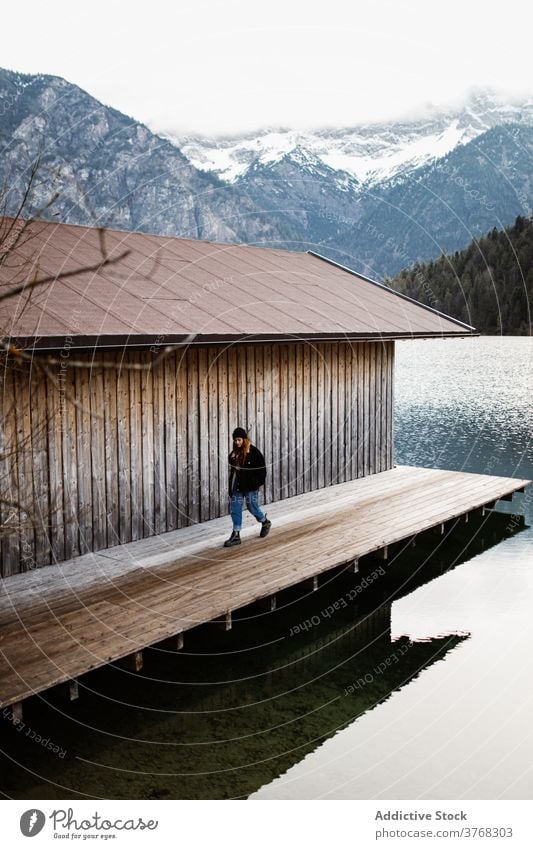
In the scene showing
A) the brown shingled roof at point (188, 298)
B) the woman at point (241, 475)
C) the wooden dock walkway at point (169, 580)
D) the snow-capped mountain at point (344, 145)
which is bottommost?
the wooden dock walkway at point (169, 580)

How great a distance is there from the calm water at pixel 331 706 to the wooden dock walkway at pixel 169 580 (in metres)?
0.67

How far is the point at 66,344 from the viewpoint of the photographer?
832cm

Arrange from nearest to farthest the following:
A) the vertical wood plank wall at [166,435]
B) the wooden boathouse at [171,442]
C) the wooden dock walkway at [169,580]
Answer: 1. the wooden dock walkway at [169,580]
2. the wooden boathouse at [171,442]
3. the vertical wood plank wall at [166,435]

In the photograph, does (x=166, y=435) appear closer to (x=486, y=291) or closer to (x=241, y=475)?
(x=241, y=475)

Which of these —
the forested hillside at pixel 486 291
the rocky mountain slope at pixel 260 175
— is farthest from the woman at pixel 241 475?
the forested hillside at pixel 486 291

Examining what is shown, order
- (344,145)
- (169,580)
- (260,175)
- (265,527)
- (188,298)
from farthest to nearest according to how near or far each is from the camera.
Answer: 1. (344,145)
2. (260,175)
3. (188,298)
4. (265,527)
5. (169,580)

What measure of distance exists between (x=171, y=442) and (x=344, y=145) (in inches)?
1437

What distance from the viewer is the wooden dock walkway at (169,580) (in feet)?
24.0

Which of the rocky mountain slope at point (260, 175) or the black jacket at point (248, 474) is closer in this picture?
the black jacket at point (248, 474)

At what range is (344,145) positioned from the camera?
144 ft

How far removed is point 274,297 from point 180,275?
5.53 feet

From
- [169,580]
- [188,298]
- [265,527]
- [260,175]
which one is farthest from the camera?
[260,175]

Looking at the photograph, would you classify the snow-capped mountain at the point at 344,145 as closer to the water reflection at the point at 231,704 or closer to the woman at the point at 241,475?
the woman at the point at 241,475

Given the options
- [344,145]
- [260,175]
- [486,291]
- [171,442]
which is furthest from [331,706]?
[486,291]
